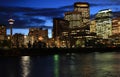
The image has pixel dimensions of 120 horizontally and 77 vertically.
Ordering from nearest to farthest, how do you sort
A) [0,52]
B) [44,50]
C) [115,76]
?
[115,76], [0,52], [44,50]

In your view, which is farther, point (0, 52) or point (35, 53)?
point (35, 53)

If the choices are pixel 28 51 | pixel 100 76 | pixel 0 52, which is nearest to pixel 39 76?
pixel 100 76

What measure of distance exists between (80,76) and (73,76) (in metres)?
0.99

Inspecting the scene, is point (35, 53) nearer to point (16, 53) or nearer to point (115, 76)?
point (16, 53)

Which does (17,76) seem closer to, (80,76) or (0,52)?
(80,76)

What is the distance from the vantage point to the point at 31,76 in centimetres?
4953

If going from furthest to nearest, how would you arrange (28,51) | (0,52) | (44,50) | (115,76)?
(44,50) → (28,51) → (0,52) → (115,76)

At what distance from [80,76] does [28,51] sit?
5296 inches

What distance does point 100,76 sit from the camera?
49.0m

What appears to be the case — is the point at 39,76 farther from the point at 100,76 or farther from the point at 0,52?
the point at 0,52

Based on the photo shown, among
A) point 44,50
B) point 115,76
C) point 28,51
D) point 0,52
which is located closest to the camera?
point 115,76

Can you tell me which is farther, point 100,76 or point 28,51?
point 28,51

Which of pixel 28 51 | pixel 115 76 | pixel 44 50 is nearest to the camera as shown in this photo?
pixel 115 76

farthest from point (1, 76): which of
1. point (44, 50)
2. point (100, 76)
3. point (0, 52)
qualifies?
point (44, 50)
